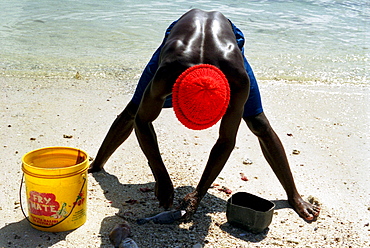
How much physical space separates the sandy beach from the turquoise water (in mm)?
1028

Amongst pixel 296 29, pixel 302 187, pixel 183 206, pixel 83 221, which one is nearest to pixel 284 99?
pixel 302 187

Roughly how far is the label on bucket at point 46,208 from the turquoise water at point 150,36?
13.7ft

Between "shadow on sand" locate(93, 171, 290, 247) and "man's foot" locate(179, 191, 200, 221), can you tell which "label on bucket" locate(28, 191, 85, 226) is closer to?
"shadow on sand" locate(93, 171, 290, 247)

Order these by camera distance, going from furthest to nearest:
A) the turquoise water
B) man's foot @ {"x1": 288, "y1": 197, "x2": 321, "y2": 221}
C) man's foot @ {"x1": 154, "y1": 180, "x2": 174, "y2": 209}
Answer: the turquoise water, man's foot @ {"x1": 288, "y1": 197, "x2": 321, "y2": 221}, man's foot @ {"x1": 154, "y1": 180, "x2": 174, "y2": 209}

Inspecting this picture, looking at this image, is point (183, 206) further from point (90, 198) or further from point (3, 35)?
point (3, 35)

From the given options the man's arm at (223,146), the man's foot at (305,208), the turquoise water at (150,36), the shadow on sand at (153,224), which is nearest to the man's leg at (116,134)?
the shadow on sand at (153,224)

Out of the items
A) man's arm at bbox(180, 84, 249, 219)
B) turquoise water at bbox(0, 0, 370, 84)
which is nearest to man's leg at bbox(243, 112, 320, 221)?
man's arm at bbox(180, 84, 249, 219)

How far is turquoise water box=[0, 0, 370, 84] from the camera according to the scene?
297 inches

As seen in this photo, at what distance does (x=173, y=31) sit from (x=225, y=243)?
139cm

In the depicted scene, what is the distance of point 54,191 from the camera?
284cm

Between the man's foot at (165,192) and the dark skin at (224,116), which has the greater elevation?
the dark skin at (224,116)

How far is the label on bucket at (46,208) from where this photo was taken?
2869mm

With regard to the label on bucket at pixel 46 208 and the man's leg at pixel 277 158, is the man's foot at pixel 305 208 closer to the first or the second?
the man's leg at pixel 277 158

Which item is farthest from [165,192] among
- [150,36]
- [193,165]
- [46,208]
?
[150,36]
